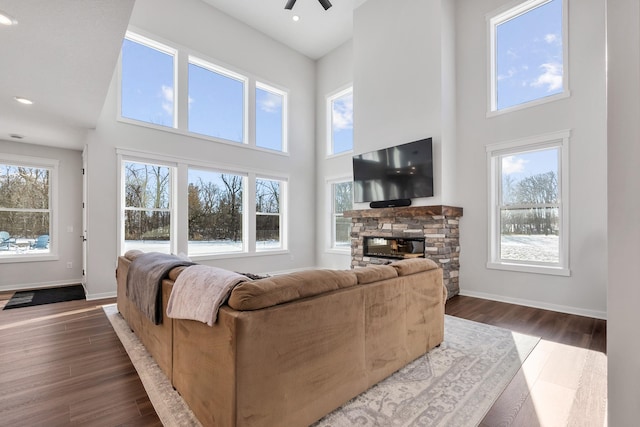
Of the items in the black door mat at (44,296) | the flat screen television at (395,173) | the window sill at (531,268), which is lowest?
the black door mat at (44,296)

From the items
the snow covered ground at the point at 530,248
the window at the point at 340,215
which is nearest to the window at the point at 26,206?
the window at the point at 340,215

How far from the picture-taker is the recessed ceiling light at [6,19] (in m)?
1.99

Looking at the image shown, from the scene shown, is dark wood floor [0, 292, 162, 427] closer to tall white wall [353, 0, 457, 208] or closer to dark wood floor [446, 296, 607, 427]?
dark wood floor [446, 296, 607, 427]

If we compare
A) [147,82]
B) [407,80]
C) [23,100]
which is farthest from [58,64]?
[407,80]

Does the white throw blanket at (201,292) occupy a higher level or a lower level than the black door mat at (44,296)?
higher

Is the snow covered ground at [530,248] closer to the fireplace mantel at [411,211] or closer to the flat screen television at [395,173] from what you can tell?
the fireplace mantel at [411,211]

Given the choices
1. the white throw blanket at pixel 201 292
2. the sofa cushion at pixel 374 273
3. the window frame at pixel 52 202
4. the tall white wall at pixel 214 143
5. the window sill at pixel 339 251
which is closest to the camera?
the white throw blanket at pixel 201 292

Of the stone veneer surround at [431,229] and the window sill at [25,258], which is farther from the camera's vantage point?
the window sill at [25,258]

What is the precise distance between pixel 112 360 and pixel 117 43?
2.59 metres

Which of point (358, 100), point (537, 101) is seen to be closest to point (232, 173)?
point (358, 100)

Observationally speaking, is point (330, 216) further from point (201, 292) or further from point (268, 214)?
point (201, 292)

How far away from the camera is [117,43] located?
2410 mm

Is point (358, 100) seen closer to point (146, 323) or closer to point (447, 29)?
point (447, 29)

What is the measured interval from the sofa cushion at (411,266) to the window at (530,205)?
254 cm
